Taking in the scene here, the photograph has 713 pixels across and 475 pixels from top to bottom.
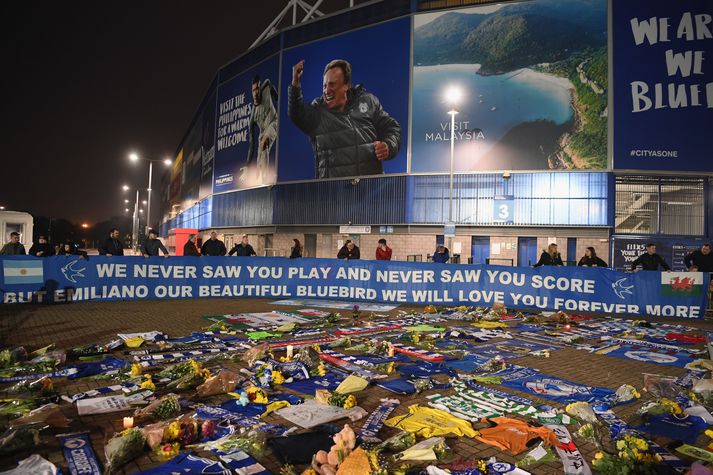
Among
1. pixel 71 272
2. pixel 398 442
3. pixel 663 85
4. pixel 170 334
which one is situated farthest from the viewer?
pixel 663 85

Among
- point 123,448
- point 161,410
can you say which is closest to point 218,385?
point 161,410

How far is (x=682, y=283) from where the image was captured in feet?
45.9

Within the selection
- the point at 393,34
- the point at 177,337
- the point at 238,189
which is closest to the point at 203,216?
the point at 238,189

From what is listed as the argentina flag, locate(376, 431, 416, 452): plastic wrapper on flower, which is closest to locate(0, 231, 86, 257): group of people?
the argentina flag

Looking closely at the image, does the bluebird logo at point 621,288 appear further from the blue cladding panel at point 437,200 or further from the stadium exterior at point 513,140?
the blue cladding panel at point 437,200

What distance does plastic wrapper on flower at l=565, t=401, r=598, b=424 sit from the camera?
488 centimetres

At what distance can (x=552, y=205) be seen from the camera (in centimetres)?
2625

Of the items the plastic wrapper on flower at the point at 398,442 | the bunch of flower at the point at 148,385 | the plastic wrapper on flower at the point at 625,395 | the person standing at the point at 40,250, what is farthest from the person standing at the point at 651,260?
the person standing at the point at 40,250

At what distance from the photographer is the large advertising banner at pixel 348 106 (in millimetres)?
30656

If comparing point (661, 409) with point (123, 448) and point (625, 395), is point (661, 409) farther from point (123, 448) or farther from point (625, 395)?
point (123, 448)

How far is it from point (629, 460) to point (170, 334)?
28.0ft

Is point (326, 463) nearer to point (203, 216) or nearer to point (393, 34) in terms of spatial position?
point (393, 34)

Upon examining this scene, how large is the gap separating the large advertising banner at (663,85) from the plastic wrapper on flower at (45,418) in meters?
27.9

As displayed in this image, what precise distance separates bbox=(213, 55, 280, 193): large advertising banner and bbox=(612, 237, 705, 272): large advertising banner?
81.9 feet
